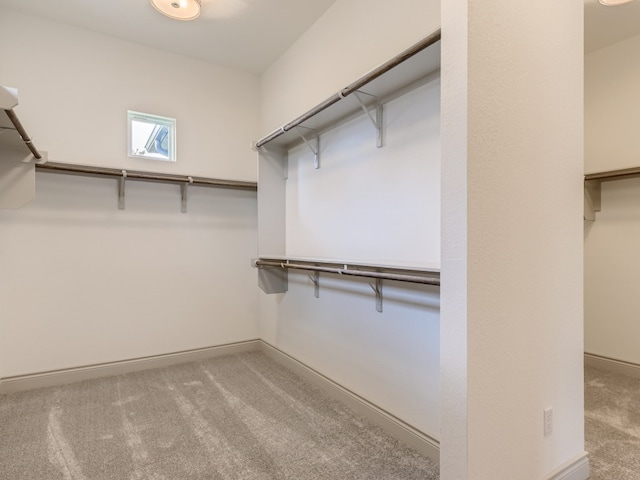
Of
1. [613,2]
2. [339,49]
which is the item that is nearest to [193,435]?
[339,49]

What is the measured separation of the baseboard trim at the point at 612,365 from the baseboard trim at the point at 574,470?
1.82 meters

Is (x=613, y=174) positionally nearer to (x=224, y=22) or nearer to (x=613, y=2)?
(x=613, y=2)

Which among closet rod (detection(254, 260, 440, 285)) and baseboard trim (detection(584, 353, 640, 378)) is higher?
closet rod (detection(254, 260, 440, 285))

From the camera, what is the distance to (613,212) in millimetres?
3027

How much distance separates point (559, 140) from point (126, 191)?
10.3ft

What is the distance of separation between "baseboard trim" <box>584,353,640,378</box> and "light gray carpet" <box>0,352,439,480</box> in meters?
2.32

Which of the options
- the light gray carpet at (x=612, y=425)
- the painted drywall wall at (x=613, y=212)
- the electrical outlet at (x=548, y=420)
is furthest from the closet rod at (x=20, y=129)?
the painted drywall wall at (x=613, y=212)

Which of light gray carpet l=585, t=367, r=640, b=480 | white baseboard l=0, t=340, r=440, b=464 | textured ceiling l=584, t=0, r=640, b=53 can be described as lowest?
light gray carpet l=585, t=367, r=640, b=480

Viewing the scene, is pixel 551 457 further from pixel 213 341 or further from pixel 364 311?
pixel 213 341

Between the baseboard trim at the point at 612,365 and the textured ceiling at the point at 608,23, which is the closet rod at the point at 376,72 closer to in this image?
the textured ceiling at the point at 608,23

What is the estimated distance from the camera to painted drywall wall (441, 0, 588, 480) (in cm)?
116

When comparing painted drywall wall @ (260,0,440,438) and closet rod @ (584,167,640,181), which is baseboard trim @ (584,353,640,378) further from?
painted drywall wall @ (260,0,440,438)

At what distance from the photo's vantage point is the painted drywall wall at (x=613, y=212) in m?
2.90

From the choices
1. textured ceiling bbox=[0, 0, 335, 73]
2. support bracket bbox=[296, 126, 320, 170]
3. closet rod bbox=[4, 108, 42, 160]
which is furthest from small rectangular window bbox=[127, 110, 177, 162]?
support bracket bbox=[296, 126, 320, 170]
